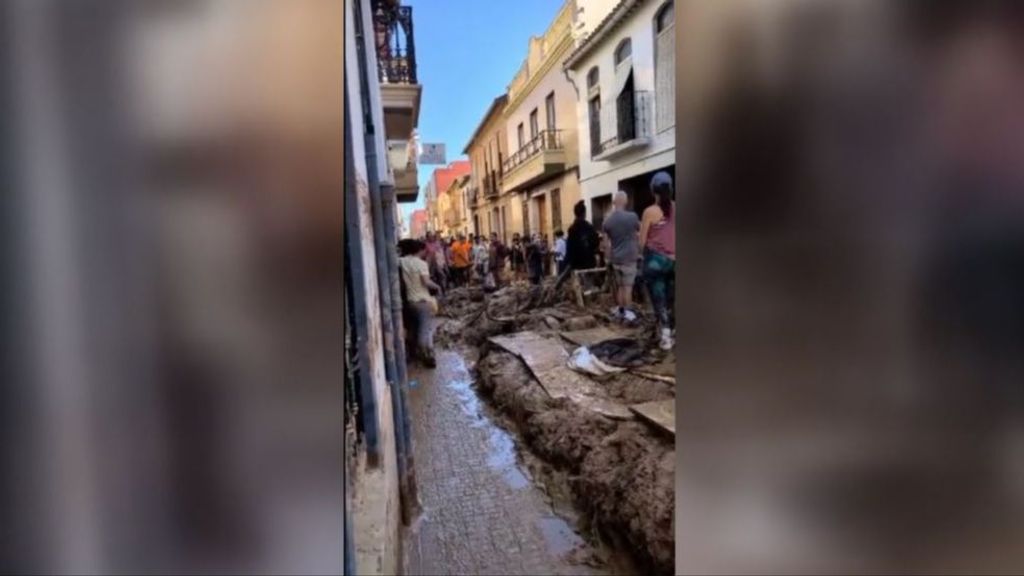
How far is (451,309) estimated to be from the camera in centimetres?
1019

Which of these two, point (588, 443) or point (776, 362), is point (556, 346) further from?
point (776, 362)

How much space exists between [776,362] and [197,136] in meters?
1.31

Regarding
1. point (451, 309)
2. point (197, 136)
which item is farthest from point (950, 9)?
point (451, 309)

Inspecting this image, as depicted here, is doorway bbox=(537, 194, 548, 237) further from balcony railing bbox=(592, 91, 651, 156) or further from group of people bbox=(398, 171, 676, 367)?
balcony railing bbox=(592, 91, 651, 156)

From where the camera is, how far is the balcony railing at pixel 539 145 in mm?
12484

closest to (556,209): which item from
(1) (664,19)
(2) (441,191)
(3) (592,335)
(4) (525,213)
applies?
(4) (525,213)

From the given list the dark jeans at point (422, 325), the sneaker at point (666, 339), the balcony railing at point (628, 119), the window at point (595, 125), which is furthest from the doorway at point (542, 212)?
the sneaker at point (666, 339)

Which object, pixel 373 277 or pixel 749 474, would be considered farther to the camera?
pixel 373 277

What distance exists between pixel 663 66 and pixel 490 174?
12.0 meters

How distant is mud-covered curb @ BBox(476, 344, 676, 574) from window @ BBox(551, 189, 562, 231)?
8.66 m

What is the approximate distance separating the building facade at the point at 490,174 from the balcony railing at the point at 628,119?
253 inches

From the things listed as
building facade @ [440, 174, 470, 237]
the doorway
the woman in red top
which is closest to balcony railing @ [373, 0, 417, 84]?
the woman in red top

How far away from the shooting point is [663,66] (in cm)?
802

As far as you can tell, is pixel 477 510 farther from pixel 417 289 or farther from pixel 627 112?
pixel 627 112
